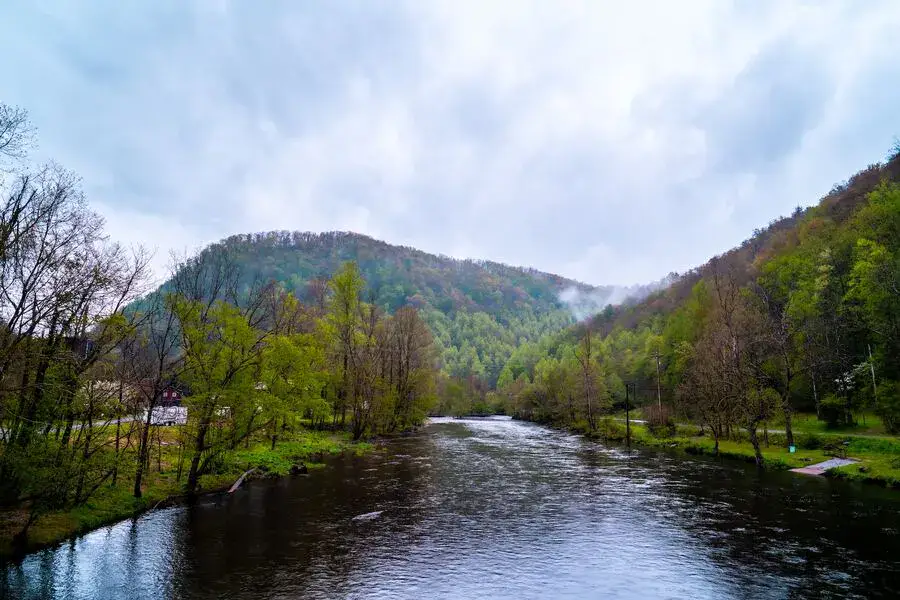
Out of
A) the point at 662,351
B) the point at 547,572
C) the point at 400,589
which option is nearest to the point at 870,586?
the point at 547,572

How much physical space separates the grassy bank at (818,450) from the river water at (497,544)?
2294 mm

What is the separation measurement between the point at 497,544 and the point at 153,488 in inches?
759

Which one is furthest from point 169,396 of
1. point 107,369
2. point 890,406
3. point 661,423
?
point 890,406

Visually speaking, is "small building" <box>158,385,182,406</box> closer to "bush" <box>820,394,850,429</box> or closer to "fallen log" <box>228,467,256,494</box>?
"fallen log" <box>228,467,256,494</box>

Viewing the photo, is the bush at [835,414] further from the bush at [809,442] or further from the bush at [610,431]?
the bush at [610,431]

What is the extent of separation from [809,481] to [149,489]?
38971 mm

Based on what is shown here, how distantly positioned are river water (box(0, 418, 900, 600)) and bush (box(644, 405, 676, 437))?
25.9 m

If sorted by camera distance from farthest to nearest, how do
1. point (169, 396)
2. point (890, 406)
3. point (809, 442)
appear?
point (169, 396)
point (809, 442)
point (890, 406)

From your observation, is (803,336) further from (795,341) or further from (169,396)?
(169,396)

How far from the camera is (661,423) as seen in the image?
59938mm

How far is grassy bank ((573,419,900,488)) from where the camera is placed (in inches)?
1188

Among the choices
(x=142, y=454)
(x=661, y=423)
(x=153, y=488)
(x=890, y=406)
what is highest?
(x=890, y=406)

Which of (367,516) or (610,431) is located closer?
(367,516)

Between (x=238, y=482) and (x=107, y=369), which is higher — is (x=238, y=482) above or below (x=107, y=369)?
below
